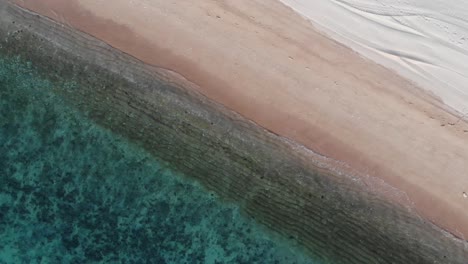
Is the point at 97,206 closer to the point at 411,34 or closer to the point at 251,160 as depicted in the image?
the point at 251,160

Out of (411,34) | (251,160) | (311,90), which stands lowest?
(251,160)

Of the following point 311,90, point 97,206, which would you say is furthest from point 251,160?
point 97,206

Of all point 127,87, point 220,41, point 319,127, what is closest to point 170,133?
point 127,87

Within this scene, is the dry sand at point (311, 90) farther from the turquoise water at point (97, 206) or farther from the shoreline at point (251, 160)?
the turquoise water at point (97, 206)

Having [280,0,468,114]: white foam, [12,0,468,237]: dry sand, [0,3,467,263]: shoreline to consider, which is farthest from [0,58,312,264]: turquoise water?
[280,0,468,114]: white foam

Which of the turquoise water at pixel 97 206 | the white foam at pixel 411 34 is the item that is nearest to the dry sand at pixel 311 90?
the white foam at pixel 411 34

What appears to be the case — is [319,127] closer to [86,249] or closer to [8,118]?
[86,249]
